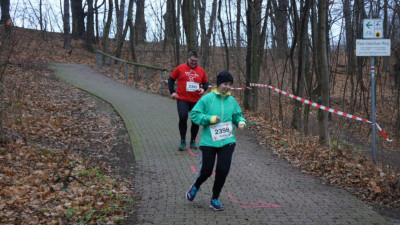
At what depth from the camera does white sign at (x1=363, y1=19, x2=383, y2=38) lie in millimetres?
8164

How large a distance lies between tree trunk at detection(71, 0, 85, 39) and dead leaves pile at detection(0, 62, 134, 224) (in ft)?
Result: 78.4

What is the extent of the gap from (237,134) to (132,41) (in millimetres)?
16910

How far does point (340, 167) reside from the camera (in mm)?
7691

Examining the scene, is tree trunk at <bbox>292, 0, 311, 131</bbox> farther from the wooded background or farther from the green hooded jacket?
the green hooded jacket

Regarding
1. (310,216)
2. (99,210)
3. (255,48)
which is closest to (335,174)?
(310,216)

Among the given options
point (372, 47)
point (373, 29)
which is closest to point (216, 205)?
point (372, 47)

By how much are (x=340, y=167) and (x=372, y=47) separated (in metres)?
2.55

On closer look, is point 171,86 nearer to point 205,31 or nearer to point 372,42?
point 372,42

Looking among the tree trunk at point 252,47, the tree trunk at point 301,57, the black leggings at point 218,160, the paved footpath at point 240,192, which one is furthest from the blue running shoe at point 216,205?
the tree trunk at point 252,47

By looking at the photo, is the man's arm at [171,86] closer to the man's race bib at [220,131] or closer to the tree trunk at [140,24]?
the man's race bib at [220,131]

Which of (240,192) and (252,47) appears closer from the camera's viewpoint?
(240,192)

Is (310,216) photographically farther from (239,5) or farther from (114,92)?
(239,5)

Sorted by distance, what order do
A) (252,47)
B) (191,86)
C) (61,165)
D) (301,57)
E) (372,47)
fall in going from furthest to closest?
(252,47), (301,57), (191,86), (372,47), (61,165)

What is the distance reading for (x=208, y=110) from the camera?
17.4 feet
